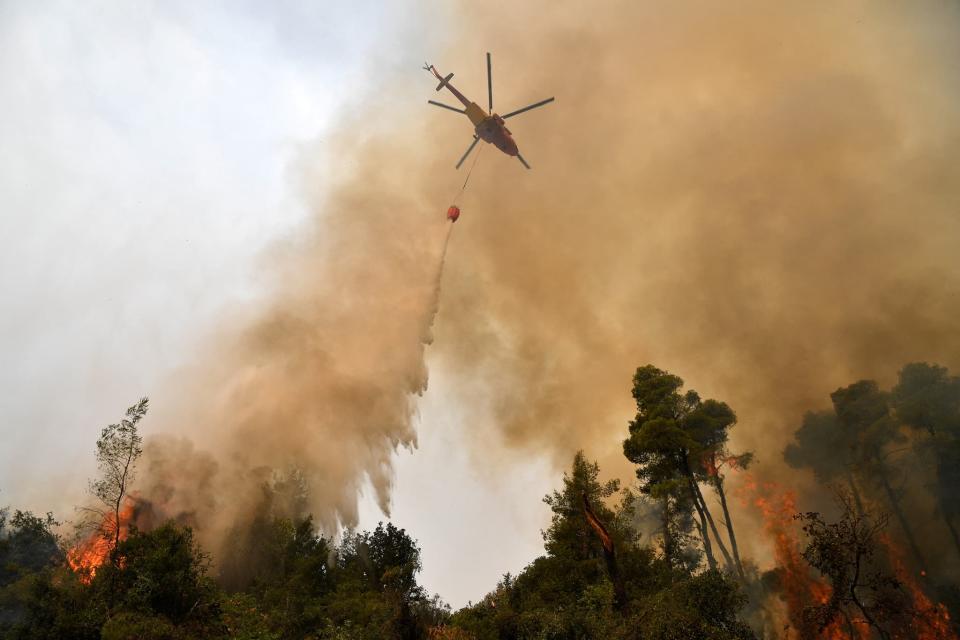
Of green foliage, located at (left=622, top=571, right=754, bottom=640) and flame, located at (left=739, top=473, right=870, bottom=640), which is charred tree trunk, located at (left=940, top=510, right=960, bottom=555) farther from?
green foliage, located at (left=622, top=571, right=754, bottom=640)

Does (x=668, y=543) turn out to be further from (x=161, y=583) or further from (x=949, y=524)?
(x=161, y=583)

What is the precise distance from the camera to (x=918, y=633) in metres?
37.8

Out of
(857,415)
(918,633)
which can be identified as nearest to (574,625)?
(918,633)

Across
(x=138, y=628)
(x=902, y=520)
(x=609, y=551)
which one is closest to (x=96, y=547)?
(x=138, y=628)

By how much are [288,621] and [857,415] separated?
175ft

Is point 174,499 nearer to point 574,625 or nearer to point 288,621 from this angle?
point 288,621

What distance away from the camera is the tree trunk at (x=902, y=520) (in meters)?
43.6

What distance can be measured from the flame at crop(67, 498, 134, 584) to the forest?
1.26 feet

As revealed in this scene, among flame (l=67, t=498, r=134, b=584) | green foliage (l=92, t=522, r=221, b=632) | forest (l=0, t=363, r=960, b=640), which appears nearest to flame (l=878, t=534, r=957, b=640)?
forest (l=0, t=363, r=960, b=640)

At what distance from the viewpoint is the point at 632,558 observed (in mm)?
36531

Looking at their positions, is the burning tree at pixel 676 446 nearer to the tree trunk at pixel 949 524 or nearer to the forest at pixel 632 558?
the forest at pixel 632 558

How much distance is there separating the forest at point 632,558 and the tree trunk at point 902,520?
0.49 ft

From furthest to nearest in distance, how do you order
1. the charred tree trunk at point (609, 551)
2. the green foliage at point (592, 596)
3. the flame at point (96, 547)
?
the flame at point (96, 547) < the charred tree trunk at point (609, 551) < the green foliage at point (592, 596)

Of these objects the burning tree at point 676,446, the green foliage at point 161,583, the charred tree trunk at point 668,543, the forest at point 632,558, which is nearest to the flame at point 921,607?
the forest at point 632,558
